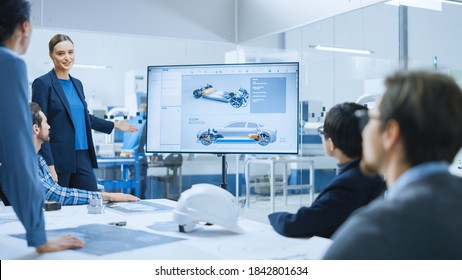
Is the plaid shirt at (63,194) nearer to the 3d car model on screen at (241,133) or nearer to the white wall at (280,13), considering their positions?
Answer: the 3d car model on screen at (241,133)

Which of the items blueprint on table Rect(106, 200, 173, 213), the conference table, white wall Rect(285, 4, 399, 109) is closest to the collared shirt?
the conference table

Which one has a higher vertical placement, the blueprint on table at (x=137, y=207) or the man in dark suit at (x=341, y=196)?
the man in dark suit at (x=341, y=196)

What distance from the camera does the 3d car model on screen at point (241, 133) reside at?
7.94ft

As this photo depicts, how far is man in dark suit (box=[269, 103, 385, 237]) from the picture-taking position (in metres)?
1.52

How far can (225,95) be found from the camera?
2.48m

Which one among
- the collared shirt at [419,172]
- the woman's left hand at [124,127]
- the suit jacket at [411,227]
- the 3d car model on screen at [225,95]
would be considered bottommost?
the suit jacket at [411,227]

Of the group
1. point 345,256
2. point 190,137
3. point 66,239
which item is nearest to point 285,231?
point 66,239

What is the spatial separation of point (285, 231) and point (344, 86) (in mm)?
4879

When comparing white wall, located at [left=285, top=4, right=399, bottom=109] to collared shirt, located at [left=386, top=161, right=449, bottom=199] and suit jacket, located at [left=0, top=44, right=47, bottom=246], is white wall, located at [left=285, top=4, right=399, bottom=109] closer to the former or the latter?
suit jacket, located at [left=0, top=44, right=47, bottom=246]

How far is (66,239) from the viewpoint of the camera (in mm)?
1407

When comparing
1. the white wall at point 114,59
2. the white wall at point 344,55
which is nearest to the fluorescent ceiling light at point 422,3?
the white wall at point 344,55

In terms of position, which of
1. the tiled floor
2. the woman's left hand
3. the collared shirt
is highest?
the woman's left hand

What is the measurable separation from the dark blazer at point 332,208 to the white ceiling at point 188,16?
2.91 metres

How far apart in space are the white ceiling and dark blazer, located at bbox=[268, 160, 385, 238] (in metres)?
2.91
